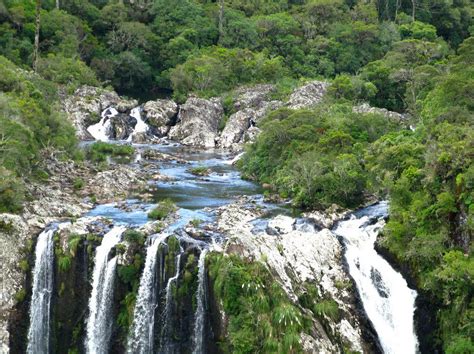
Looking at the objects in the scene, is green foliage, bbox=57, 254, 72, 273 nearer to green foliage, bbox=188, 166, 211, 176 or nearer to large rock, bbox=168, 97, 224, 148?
green foliage, bbox=188, 166, 211, 176

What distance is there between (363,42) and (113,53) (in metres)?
37.5

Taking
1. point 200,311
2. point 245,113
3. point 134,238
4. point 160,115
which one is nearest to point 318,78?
point 245,113

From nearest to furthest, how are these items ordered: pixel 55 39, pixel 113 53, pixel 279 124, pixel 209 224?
1. pixel 209 224
2. pixel 279 124
3. pixel 55 39
4. pixel 113 53

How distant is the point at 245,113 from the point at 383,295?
38.0 metres

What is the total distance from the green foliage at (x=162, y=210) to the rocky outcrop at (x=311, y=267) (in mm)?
3843

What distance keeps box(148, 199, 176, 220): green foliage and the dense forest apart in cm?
672

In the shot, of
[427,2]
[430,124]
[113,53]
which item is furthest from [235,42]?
[430,124]

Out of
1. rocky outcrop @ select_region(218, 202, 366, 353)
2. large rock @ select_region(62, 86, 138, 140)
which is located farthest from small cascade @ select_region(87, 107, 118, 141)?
rocky outcrop @ select_region(218, 202, 366, 353)

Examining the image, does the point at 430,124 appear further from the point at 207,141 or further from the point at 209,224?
the point at 207,141

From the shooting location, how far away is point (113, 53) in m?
77.4

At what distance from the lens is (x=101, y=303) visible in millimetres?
24688

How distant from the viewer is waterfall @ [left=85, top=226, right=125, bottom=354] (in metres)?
24.4

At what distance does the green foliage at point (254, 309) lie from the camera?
71.5 ft

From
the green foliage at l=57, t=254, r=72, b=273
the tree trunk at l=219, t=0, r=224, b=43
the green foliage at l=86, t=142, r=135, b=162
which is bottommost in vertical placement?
the green foliage at l=57, t=254, r=72, b=273
